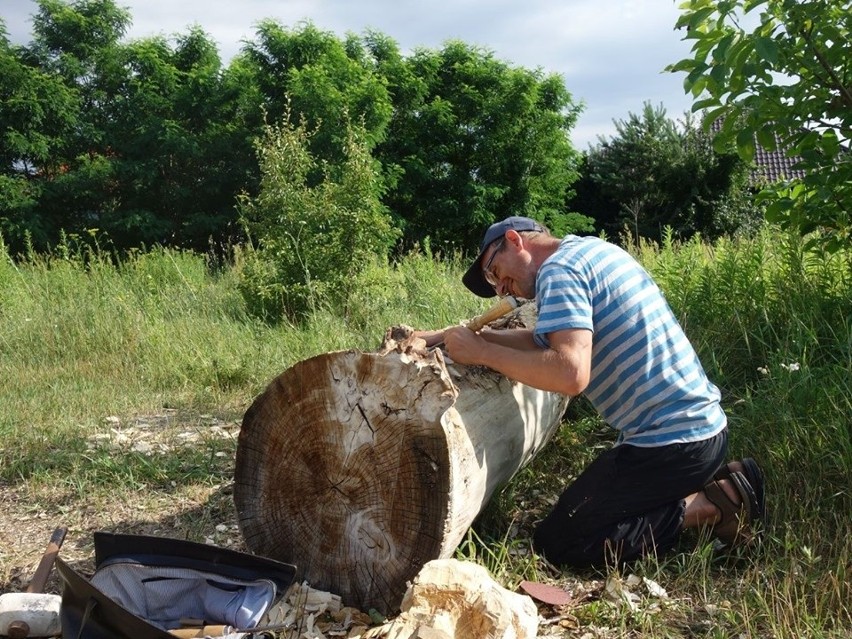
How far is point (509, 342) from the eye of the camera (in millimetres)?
3256

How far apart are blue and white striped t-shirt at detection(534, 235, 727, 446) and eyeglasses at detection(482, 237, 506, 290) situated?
27 cm

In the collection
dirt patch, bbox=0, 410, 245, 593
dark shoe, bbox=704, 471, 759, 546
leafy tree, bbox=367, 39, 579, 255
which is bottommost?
dark shoe, bbox=704, 471, 759, 546

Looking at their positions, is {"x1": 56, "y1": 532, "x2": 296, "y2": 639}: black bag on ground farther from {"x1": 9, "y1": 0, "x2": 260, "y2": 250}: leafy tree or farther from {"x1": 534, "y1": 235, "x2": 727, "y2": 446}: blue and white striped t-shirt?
{"x1": 9, "y1": 0, "x2": 260, "y2": 250}: leafy tree

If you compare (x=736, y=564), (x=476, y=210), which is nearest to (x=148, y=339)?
(x=736, y=564)

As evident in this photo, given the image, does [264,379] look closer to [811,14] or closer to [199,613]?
[199,613]

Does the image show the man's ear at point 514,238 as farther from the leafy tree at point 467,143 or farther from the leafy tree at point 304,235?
the leafy tree at point 467,143

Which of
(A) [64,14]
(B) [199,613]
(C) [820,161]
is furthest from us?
(A) [64,14]

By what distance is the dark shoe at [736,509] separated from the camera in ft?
10.5

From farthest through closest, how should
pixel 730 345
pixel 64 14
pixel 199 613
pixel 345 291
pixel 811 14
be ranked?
pixel 64 14 → pixel 345 291 → pixel 730 345 → pixel 811 14 → pixel 199 613

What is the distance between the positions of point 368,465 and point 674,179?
20.5 m

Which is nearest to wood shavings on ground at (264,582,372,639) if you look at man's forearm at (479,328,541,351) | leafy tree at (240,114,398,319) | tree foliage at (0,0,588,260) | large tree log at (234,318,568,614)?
large tree log at (234,318,568,614)

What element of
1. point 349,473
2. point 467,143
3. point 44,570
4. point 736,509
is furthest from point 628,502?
point 467,143

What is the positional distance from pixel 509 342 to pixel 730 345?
6.41 feet

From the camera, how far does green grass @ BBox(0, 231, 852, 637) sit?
295 cm
